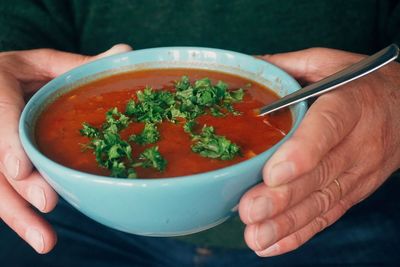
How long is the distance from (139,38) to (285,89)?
808 millimetres

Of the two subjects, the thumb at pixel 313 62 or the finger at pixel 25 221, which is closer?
the finger at pixel 25 221

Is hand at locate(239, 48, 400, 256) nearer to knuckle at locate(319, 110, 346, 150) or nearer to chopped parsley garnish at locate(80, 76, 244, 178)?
knuckle at locate(319, 110, 346, 150)

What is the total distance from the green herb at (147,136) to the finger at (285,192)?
9.1 inches

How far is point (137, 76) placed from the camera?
139 centimetres

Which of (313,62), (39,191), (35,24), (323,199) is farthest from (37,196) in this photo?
(35,24)

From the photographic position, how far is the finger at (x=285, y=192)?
932 mm

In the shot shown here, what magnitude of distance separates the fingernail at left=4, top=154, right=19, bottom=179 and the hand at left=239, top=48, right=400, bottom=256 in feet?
1.50

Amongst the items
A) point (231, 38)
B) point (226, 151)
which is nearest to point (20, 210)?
point (226, 151)

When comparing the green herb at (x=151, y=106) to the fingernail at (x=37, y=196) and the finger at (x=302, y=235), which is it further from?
the finger at (x=302, y=235)

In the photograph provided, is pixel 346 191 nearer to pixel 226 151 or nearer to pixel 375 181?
pixel 375 181

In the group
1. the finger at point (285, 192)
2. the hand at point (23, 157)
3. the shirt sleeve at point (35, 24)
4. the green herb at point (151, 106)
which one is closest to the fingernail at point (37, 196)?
the hand at point (23, 157)

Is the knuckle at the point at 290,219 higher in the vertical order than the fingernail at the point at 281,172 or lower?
lower

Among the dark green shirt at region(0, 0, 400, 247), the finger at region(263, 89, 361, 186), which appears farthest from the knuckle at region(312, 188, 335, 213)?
the dark green shirt at region(0, 0, 400, 247)

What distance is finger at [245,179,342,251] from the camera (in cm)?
100
